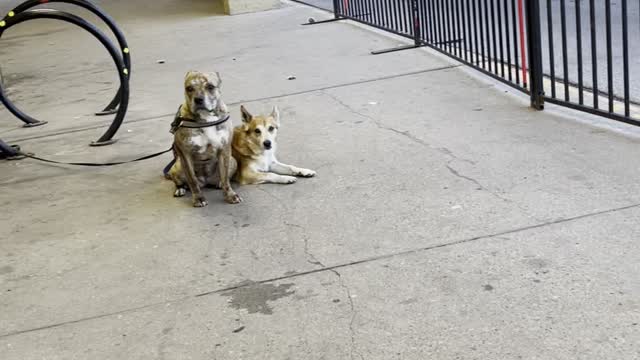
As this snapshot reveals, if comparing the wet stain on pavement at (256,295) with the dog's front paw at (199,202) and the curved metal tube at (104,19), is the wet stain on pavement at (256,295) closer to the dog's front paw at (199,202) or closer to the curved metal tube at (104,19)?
the dog's front paw at (199,202)

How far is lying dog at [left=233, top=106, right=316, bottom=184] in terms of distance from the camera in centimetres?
658

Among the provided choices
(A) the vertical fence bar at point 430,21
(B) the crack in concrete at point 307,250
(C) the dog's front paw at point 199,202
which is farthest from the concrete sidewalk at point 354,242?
(A) the vertical fence bar at point 430,21

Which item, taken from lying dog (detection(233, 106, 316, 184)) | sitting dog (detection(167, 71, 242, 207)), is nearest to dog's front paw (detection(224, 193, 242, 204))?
sitting dog (detection(167, 71, 242, 207))

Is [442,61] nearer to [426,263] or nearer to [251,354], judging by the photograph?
[426,263]

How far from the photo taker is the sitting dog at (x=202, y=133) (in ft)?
20.1

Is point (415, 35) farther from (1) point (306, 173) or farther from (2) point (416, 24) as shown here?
(1) point (306, 173)

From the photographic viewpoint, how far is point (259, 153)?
263 inches

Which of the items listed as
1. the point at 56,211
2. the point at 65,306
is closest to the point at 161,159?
the point at 56,211

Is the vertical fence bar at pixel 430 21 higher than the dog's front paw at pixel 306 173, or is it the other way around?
the vertical fence bar at pixel 430 21

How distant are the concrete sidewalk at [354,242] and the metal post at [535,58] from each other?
181 mm

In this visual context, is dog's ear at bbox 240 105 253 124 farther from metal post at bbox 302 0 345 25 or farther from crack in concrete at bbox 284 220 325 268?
metal post at bbox 302 0 345 25

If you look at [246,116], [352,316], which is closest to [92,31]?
[246,116]

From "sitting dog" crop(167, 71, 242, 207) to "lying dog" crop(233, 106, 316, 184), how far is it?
291mm

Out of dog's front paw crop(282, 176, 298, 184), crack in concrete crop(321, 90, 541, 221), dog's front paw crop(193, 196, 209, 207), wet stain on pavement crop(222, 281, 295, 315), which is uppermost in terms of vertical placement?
crack in concrete crop(321, 90, 541, 221)
